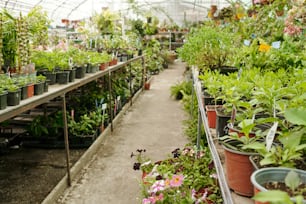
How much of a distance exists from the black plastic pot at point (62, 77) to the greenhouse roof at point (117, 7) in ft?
29.9

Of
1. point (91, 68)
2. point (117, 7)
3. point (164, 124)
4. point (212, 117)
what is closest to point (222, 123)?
point (212, 117)

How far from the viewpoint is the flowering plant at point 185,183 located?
200 centimetres

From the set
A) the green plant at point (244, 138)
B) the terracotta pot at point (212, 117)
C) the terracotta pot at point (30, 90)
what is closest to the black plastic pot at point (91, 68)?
the terracotta pot at point (30, 90)

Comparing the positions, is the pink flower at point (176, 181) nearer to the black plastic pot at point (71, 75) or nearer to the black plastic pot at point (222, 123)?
the black plastic pot at point (222, 123)

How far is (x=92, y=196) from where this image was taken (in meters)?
2.91

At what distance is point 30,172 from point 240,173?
9.13 feet

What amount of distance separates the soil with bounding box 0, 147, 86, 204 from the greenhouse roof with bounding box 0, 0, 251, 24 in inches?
338

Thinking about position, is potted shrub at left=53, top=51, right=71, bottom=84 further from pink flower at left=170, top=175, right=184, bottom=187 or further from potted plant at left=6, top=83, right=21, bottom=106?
pink flower at left=170, top=175, right=184, bottom=187

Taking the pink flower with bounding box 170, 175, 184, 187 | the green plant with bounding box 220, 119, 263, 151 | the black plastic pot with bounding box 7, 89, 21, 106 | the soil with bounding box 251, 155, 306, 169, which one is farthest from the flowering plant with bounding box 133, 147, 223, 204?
the black plastic pot with bounding box 7, 89, 21, 106

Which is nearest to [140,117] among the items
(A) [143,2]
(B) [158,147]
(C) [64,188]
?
(B) [158,147]

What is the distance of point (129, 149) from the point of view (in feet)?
13.5

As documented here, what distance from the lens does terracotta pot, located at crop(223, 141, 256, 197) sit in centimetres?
111

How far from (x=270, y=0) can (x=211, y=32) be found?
647mm

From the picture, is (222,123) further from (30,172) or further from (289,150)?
(30,172)
